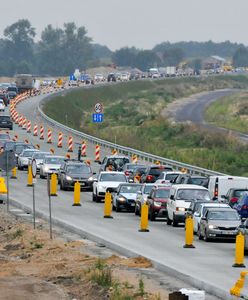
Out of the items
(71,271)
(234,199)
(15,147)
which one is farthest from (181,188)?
(15,147)

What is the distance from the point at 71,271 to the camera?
31312 mm

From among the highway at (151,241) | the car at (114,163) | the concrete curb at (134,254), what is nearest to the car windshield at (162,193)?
the highway at (151,241)

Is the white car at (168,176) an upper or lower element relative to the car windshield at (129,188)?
lower

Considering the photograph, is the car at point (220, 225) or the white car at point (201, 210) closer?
the car at point (220, 225)

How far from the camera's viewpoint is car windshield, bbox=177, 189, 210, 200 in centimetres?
4416

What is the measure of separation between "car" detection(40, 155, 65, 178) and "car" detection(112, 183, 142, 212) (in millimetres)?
12420

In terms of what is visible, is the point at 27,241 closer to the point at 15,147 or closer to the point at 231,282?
the point at 231,282

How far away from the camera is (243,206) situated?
43.4 m

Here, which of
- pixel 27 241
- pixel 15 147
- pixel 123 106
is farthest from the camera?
pixel 123 106

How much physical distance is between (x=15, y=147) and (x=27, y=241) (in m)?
32.5

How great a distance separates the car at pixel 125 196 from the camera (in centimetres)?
4956

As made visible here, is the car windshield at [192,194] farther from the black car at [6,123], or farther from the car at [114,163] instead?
the black car at [6,123]

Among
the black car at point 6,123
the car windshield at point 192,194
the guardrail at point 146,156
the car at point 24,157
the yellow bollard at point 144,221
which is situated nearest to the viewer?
the yellow bollard at point 144,221

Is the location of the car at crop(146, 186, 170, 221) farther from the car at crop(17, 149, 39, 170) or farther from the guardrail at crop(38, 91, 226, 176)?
the car at crop(17, 149, 39, 170)
